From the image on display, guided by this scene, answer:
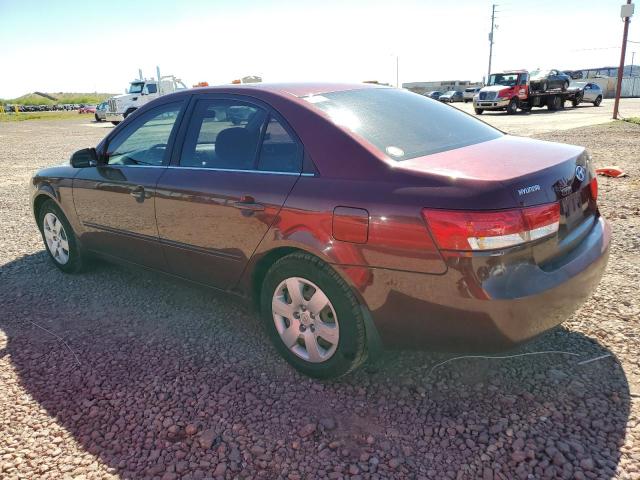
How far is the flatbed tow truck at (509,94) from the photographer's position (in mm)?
27875

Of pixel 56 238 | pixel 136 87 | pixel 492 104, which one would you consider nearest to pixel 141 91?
pixel 136 87

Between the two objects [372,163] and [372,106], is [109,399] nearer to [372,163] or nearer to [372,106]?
[372,163]

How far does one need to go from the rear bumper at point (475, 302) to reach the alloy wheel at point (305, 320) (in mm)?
299

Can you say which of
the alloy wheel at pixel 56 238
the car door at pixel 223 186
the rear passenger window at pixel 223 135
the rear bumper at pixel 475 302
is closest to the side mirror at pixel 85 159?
the alloy wheel at pixel 56 238

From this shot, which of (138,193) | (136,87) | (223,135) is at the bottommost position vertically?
(138,193)

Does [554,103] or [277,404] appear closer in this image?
[277,404]

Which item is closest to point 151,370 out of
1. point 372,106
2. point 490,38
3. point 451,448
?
point 451,448

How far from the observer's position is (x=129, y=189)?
379 centimetres

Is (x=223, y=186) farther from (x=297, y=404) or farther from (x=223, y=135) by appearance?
(x=297, y=404)

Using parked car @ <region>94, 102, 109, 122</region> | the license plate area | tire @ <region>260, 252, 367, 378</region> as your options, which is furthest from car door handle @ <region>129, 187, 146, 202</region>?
parked car @ <region>94, 102, 109, 122</region>

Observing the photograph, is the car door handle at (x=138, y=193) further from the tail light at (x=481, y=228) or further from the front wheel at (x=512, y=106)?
the front wheel at (x=512, y=106)

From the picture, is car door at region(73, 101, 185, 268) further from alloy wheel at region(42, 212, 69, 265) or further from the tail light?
the tail light

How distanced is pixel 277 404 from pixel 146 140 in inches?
84.9

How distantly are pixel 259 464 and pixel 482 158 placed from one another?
1864 mm
